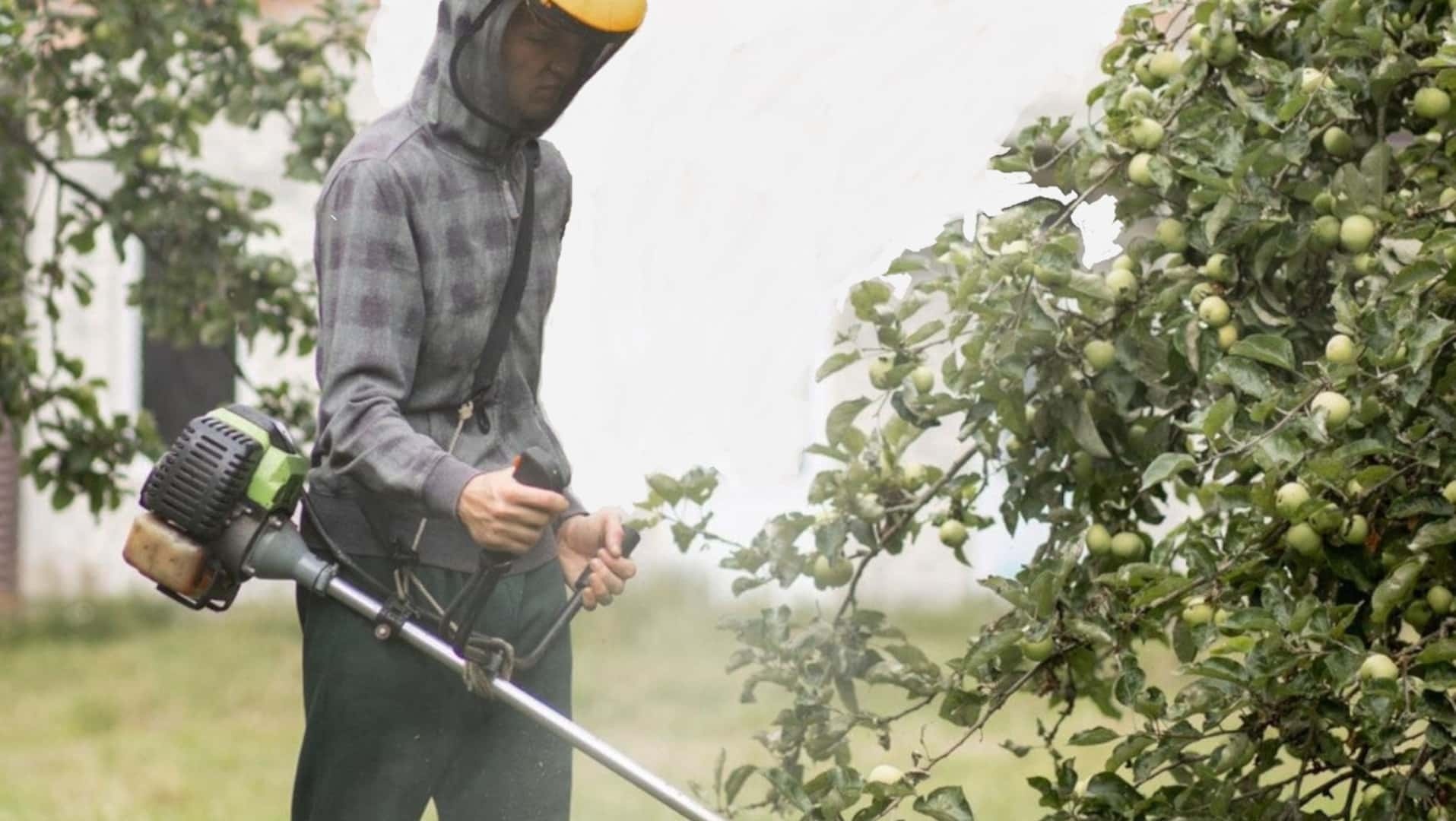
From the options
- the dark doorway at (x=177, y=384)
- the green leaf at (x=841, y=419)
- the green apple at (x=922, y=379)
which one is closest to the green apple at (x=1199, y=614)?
the green apple at (x=922, y=379)

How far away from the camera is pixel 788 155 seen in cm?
300

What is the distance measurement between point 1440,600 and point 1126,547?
1.24ft

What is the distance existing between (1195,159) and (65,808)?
167 inches

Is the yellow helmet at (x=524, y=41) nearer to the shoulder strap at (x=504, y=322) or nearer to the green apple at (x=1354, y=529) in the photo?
the shoulder strap at (x=504, y=322)

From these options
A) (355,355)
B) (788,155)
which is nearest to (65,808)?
(788,155)

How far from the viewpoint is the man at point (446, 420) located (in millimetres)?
2127

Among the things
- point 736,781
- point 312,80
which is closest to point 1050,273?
point 736,781

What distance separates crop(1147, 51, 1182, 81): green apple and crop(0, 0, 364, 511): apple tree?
1511 mm

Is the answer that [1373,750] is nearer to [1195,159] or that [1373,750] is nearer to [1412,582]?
[1412,582]

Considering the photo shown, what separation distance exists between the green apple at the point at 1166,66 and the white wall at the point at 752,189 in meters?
0.20

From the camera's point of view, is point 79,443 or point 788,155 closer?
point 788,155

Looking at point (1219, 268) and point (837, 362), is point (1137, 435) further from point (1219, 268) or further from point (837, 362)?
point (837, 362)

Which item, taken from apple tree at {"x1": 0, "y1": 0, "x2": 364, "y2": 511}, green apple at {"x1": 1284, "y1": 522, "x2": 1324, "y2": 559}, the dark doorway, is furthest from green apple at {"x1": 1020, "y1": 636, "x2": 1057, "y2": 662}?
the dark doorway

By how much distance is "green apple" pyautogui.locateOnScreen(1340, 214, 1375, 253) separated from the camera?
2355 millimetres
